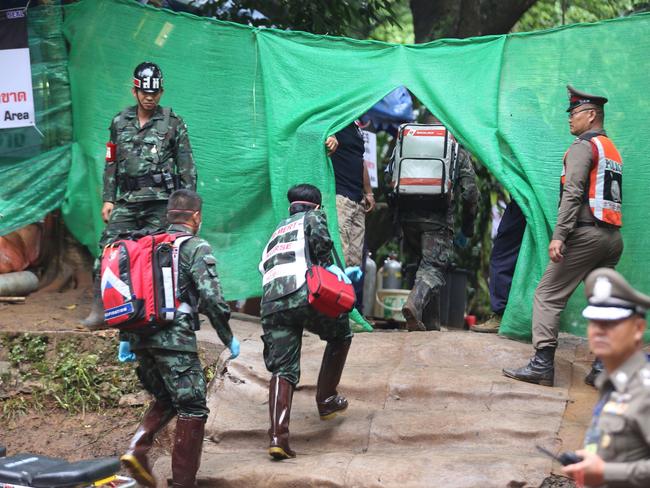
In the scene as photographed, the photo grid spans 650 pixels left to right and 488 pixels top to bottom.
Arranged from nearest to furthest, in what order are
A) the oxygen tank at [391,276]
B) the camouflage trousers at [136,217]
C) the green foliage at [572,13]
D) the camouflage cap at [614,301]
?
the camouflage cap at [614,301] < the camouflage trousers at [136,217] < the oxygen tank at [391,276] < the green foliage at [572,13]

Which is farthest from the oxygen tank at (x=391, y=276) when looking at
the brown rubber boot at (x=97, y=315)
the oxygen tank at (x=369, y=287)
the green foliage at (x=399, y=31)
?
the green foliage at (x=399, y=31)

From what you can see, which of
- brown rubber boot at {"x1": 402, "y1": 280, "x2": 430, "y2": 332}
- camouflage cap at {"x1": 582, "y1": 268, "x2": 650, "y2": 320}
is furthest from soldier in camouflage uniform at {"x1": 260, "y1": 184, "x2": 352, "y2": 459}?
camouflage cap at {"x1": 582, "y1": 268, "x2": 650, "y2": 320}

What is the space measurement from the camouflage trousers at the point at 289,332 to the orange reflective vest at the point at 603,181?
181 centimetres

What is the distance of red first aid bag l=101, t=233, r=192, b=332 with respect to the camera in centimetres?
576

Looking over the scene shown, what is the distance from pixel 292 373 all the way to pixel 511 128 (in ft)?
8.72

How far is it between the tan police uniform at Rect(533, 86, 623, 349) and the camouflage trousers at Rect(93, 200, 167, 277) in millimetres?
2826

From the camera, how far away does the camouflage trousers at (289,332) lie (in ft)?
21.1

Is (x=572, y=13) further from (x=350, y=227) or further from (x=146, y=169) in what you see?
(x=146, y=169)

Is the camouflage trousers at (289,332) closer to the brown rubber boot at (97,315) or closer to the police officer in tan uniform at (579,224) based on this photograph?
the police officer in tan uniform at (579,224)

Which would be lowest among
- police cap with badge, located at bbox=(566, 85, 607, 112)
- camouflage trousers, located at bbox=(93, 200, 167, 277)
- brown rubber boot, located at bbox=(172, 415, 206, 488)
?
brown rubber boot, located at bbox=(172, 415, 206, 488)

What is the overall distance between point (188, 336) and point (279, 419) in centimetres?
85

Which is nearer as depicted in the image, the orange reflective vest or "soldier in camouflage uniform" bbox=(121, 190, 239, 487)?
"soldier in camouflage uniform" bbox=(121, 190, 239, 487)

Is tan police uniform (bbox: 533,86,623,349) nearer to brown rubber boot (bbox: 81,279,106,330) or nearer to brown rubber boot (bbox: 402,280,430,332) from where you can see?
brown rubber boot (bbox: 402,280,430,332)

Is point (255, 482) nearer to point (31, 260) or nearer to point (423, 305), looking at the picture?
point (423, 305)
